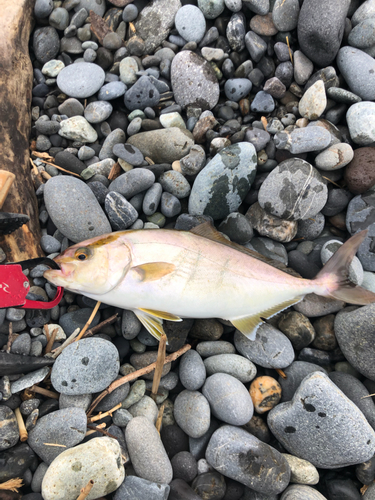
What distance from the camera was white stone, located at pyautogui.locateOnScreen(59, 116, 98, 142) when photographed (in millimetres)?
3859

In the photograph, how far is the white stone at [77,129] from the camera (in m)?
3.86

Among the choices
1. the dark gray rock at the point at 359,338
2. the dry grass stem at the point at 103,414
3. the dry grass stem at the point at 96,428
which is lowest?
the dry grass stem at the point at 96,428

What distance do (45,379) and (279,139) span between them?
11.7ft

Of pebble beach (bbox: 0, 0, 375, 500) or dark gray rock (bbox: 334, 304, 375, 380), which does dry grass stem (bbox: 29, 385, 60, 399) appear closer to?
pebble beach (bbox: 0, 0, 375, 500)

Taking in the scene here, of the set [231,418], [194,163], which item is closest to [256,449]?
[231,418]

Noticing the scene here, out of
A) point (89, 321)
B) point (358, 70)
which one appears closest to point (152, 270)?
point (89, 321)

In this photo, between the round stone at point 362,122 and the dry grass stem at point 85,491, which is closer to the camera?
the dry grass stem at point 85,491

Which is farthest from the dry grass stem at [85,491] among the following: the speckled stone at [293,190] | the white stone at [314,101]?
the white stone at [314,101]

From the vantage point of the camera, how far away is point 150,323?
315 centimetres

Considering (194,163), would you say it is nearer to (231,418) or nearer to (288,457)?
(231,418)

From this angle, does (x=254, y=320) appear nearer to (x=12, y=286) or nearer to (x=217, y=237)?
(x=217, y=237)

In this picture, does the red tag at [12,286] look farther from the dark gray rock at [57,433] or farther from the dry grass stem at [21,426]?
the dark gray rock at [57,433]

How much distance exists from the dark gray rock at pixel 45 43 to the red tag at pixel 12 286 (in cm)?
286

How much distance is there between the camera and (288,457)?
10.3ft
